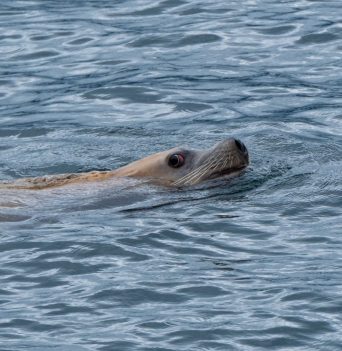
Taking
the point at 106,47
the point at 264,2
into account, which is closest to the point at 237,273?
the point at 106,47

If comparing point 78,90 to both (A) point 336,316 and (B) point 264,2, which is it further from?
(A) point 336,316

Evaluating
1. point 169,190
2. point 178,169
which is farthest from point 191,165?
point 169,190

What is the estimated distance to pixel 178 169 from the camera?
12.2m

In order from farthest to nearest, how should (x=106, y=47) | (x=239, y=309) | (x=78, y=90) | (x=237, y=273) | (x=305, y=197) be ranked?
(x=106, y=47)
(x=78, y=90)
(x=305, y=197)
(x=237, y=273)
(x=239, y=309)

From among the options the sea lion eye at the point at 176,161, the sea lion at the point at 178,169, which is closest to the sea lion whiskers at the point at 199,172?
the sea lion at the point at 178,169

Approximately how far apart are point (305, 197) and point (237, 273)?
83.1 inches

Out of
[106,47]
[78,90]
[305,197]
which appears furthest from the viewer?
[106,47]

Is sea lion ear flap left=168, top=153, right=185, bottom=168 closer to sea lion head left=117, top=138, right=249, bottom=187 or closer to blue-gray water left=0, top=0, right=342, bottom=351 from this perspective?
sea lion head left=117, top=138, right=249, bottom=187

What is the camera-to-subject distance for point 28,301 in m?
9.06

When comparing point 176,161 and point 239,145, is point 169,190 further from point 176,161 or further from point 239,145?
point 239,145

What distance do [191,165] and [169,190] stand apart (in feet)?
1.21

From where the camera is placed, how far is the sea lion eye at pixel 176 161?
40.1 ft

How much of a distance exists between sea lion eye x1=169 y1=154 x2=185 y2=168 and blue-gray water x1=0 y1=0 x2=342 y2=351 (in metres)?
0.36

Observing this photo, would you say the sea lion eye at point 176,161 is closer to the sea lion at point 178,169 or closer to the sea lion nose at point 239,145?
the sea lion at point 178,169
